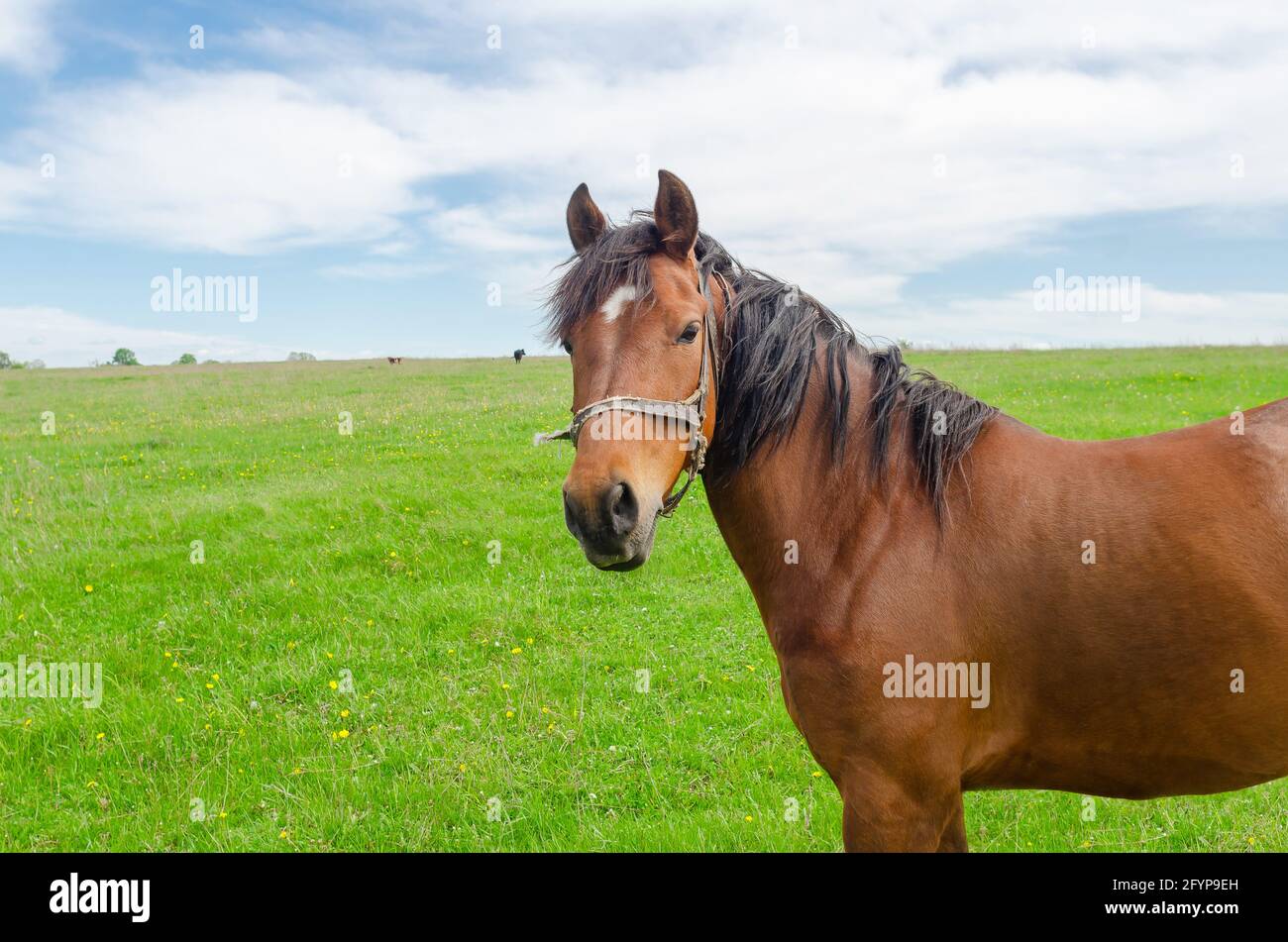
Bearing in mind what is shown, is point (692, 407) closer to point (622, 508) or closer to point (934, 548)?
point (622, 508)

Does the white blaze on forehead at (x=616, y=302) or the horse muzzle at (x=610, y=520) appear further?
the white blaze on forehead at (x=616, y=302)

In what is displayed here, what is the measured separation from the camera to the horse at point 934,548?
290 centimetres

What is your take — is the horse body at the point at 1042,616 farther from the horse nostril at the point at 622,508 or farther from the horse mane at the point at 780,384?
the horse nostril at the point at 622,508

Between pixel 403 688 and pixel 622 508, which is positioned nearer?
pixel 622 508

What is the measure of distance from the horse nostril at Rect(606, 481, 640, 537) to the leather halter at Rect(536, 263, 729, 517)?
24 cm

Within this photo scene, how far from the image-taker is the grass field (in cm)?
483

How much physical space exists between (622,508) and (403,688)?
463cm

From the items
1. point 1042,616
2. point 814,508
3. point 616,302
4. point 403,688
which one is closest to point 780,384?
point 814,508

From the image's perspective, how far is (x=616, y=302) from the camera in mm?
2957

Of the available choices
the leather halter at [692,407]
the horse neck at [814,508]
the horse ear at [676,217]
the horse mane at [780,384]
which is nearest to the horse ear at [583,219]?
the horse mane at [780,384]

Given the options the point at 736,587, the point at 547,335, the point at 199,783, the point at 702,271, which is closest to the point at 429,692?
the point at 199,783

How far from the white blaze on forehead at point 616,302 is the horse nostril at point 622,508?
27.7 inches
